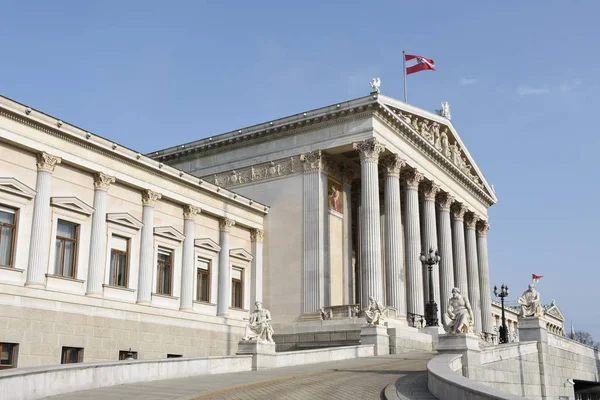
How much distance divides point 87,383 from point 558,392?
947 inches

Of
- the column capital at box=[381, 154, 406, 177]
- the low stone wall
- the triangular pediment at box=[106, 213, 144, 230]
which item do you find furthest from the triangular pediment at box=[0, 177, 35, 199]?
the column capital at box=[381, 154, 406, 177]

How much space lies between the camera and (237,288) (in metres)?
40.3

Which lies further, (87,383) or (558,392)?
(558,392)

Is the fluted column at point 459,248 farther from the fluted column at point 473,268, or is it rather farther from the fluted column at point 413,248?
the fluted column at point 413,248

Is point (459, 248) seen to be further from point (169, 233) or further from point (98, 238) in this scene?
point (98, 238)

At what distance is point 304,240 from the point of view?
131 ft

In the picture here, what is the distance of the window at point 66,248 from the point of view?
2908cm

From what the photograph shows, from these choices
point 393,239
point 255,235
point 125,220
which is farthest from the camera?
point 255,235

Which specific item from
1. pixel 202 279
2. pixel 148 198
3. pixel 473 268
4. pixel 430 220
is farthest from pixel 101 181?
pixel 473 268

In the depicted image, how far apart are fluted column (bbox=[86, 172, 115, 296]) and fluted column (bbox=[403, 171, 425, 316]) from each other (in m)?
19.7

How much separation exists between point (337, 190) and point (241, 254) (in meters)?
7.59

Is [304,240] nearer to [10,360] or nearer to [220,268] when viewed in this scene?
[220,268]

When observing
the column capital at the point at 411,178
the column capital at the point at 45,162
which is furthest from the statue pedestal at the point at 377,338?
the column capital at the point at 45,162

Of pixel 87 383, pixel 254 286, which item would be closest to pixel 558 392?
pixel 254 286
